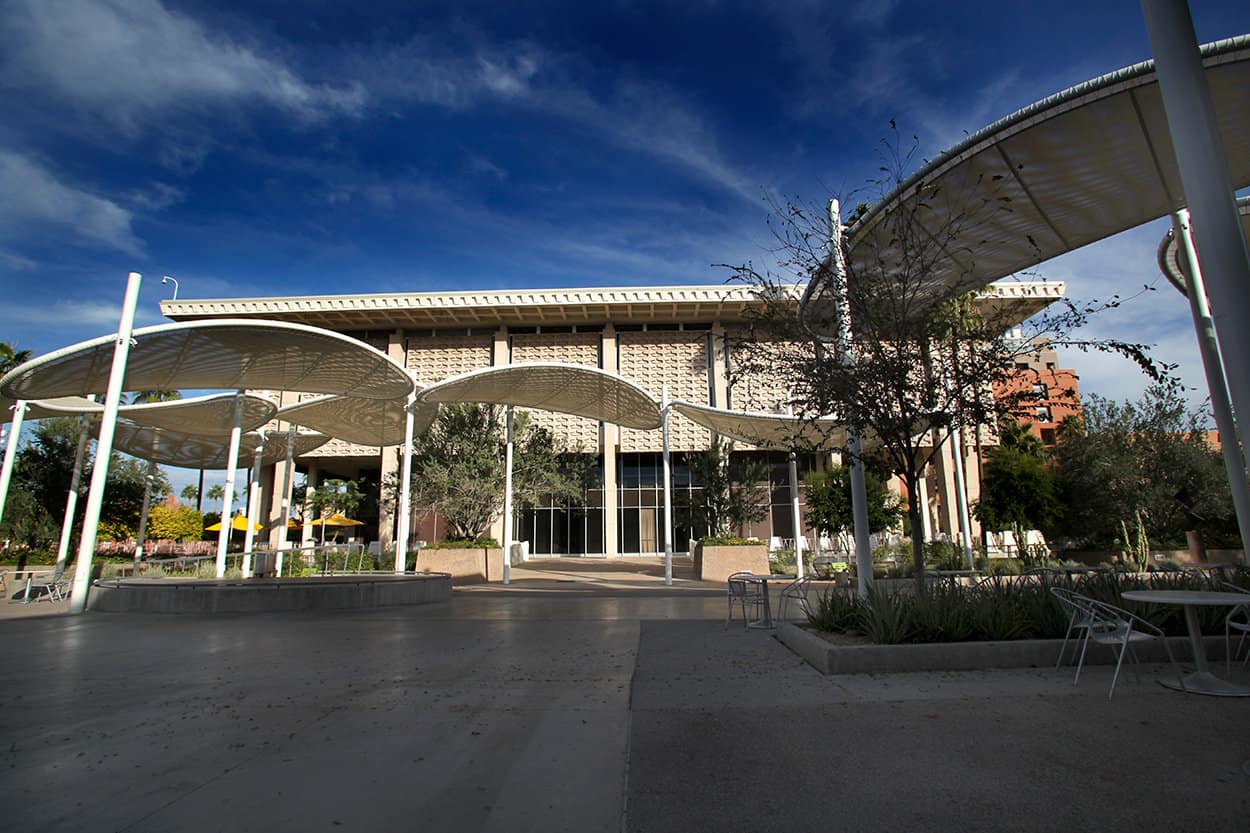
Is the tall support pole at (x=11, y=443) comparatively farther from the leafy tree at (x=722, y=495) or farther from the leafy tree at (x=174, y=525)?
the leafy tree at (x=174, y=525)

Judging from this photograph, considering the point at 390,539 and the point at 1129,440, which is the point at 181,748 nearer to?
the point at 1129,440

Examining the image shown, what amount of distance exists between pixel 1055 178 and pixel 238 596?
1369cm

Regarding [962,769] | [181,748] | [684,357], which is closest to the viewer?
[962,769]

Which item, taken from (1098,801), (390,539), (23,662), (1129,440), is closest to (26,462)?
(390,539)

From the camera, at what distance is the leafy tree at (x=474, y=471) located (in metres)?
21.2

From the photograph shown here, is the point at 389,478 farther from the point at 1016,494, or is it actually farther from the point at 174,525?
the point at 1016,494

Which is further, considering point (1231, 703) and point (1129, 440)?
point (1129, 440)

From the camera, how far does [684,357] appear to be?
35281 mm

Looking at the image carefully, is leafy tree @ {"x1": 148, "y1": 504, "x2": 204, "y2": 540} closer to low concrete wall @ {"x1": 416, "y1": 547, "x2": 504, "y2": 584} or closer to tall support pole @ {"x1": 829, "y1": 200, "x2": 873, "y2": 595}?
low concrete wall @ {"x1": 416, "y1": 547, "x2": 504, "y2": 584}

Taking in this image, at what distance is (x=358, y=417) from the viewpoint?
67.2ft

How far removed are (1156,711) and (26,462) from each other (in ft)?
105

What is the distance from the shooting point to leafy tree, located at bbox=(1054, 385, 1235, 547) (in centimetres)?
2106

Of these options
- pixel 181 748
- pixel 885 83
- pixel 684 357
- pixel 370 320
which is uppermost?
pixel 370 320

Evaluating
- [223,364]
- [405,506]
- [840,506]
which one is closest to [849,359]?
[405,506]
